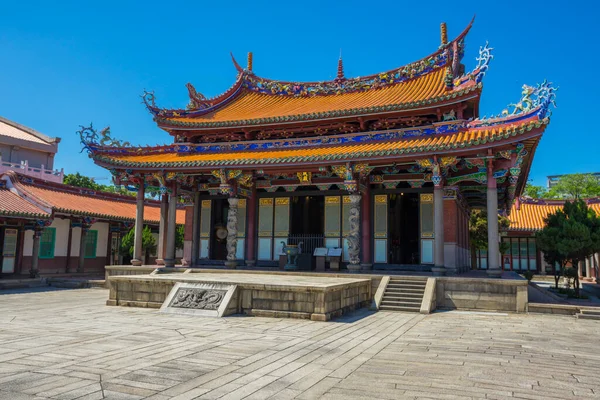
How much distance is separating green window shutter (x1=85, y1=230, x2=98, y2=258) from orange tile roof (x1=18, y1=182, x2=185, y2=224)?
1.48m

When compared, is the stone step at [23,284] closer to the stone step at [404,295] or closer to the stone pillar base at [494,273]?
the stone step at [404,295]

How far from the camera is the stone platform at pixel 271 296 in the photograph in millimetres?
10109

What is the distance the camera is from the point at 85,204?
2391 cm

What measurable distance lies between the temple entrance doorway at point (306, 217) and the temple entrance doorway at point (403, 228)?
2853 millimetres

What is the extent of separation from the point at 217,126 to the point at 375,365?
45.5 feet

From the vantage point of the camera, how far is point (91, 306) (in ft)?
39.6

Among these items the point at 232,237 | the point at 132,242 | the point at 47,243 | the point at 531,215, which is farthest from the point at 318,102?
the point at 531,215

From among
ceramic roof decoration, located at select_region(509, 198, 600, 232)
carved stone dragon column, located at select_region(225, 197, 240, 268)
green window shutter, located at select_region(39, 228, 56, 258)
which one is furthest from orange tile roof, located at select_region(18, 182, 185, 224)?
ceramic roof decoration, located at select_region(509, 198, 600, 232)

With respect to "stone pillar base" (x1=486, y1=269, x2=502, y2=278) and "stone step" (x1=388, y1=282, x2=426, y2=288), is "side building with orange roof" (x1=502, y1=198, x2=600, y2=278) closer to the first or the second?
"stone pillar base" (x1=486, y1=269, x2=502, y2=278)

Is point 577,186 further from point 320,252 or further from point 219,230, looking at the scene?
point 219,230

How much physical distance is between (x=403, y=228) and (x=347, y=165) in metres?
5.62

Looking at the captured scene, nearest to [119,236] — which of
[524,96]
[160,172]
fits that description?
[160,172]

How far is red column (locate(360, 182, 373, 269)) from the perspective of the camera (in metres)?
16.3

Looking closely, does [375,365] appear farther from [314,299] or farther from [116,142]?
[116,142]
